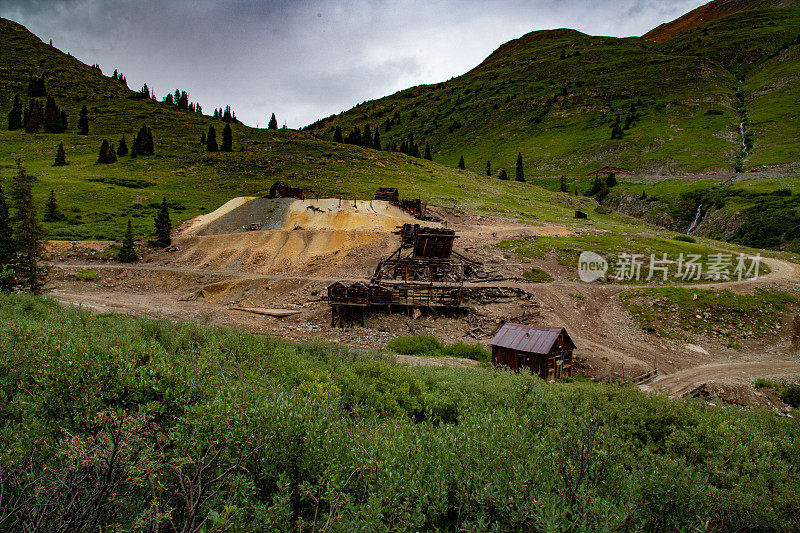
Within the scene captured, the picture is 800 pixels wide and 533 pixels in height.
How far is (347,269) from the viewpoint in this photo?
125ft

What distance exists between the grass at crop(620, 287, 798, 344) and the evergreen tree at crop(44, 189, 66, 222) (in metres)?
68.2

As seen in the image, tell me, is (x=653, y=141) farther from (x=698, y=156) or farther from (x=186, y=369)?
(x=186, y=369)

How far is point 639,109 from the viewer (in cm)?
13188

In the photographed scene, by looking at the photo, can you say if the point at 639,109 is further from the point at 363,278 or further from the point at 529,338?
the point at 529,338

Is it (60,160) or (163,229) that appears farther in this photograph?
(60,160)

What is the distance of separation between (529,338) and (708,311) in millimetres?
19489

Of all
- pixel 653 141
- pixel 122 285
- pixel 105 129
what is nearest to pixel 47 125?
pixel 105 129

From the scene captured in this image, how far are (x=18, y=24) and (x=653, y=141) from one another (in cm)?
27324

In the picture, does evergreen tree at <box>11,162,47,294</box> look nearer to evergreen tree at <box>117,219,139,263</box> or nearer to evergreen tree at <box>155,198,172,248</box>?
evergreen tree at <box>117,219,139,263</box>

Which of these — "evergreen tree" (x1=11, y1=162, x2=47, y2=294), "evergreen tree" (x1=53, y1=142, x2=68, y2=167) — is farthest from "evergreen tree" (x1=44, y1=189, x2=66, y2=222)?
"evergreen tree" (x1=53, y1=142, x2=68, y2=167)

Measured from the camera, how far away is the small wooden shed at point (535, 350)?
2089 centimetres

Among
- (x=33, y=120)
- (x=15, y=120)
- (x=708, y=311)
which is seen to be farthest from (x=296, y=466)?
(x=15, y=120)

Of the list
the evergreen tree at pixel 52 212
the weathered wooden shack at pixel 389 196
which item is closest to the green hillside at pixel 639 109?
the weathered wooden shack at pixel 389 196

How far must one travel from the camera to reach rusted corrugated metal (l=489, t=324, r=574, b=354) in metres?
21.0
